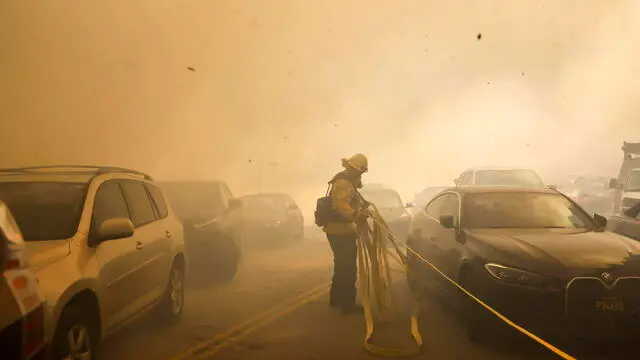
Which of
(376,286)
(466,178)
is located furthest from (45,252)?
(466,178)

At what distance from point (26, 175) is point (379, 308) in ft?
13.4

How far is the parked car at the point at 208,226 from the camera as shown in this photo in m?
9.80

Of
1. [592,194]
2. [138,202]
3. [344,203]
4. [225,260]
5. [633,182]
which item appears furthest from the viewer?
[592,194]

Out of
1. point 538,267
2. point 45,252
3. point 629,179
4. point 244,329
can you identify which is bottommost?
point 244,329

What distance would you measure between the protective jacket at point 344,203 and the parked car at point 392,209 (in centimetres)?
766

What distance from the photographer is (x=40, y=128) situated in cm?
2936

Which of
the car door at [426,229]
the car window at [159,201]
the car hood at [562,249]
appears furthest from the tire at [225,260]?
the car hood at [562,249]

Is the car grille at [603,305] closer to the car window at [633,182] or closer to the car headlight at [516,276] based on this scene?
the car headlight at [516,276]

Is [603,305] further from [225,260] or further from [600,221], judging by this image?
[225,260]

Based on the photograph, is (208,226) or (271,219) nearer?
(208,226)

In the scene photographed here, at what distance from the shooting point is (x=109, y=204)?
5.84 metres

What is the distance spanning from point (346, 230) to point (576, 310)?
10.2ft

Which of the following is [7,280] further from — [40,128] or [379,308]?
[40,128]

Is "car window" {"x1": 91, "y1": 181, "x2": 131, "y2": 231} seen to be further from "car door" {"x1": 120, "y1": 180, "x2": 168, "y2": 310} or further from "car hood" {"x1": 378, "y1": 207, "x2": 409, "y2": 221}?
"car hood" {"x1": 378, "y1": 207, "x2": 409, "y2": 221}
